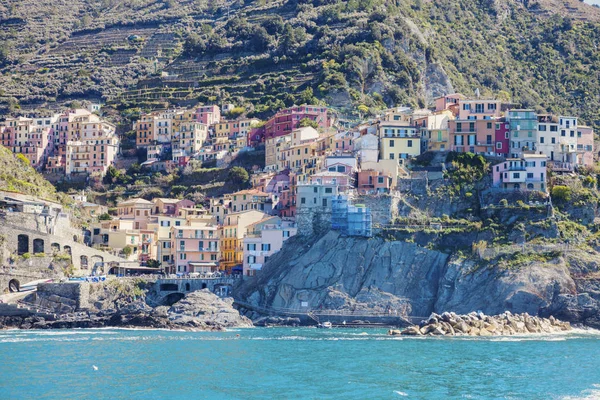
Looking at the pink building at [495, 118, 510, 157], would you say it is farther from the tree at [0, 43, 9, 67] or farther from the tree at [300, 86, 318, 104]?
the tree at [0, 43, 9, 67]

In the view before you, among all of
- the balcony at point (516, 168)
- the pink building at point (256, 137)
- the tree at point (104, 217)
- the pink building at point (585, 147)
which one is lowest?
the tree at point (104, 217)

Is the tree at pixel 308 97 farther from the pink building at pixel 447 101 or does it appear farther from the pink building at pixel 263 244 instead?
the pink building at pixel 263 244

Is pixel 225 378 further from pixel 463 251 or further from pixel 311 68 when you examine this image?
pixel 311 68

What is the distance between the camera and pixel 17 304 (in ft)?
288

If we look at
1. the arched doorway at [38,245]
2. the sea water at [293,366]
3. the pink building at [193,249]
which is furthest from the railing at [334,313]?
the arched doorway at [38,245]

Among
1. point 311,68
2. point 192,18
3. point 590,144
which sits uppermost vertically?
point 192,18

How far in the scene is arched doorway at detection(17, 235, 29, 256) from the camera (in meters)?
96.0

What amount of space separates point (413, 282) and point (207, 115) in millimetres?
46149

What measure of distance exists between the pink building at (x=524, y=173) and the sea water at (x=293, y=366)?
1727 cm

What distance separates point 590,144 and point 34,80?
8165 cm

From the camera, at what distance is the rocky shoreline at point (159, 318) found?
280 ft

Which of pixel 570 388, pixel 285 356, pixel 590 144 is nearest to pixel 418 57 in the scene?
pixel 590 144

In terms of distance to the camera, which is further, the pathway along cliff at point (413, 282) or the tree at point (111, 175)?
the tree at point (111, 175)

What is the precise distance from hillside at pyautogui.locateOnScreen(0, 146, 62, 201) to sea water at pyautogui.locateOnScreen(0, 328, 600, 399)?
3024 centimetres
